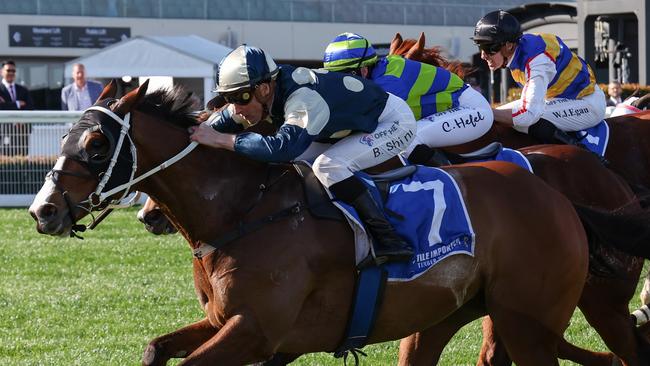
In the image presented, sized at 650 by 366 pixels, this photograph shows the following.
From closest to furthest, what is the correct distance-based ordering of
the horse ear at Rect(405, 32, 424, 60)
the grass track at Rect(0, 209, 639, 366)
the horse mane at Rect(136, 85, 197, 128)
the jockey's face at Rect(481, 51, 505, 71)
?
the horse mane at Rect(136, 85, 197, 128) → the grass track at Rect(0, 209, 639, 366) → the jockey's face at Rect(481, 51, 505, 71) → the horse ear at Rect(405, 32, 424, 60)

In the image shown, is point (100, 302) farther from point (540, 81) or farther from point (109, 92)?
point (109, 92)

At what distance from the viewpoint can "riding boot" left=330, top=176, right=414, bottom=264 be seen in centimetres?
446

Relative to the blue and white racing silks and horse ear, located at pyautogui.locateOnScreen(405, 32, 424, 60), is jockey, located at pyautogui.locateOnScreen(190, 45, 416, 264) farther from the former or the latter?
horse ear, located at pyautogui.locateOnScreen(405, 32, 424, 60)

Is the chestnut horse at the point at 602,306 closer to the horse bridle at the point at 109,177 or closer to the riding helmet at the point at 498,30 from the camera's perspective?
the riding helmet at the point at 498,30

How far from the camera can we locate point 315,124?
14.4 feet

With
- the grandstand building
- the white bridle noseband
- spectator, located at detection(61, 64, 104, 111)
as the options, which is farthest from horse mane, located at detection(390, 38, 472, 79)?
the grandstand building

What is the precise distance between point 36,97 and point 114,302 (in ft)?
55.8

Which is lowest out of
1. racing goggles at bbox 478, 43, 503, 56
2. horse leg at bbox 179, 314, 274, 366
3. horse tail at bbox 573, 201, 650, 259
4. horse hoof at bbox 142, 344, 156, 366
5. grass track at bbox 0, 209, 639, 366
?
grass track at bbox 0, 209, 639, 366

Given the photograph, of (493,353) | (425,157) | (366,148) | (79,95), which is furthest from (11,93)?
(366,148)

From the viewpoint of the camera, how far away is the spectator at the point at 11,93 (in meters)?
14.1

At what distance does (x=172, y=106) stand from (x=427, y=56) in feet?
8.52

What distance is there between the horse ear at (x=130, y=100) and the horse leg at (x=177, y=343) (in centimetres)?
94

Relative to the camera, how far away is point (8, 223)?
11539 mm

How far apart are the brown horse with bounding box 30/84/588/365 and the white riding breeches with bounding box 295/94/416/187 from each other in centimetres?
15
